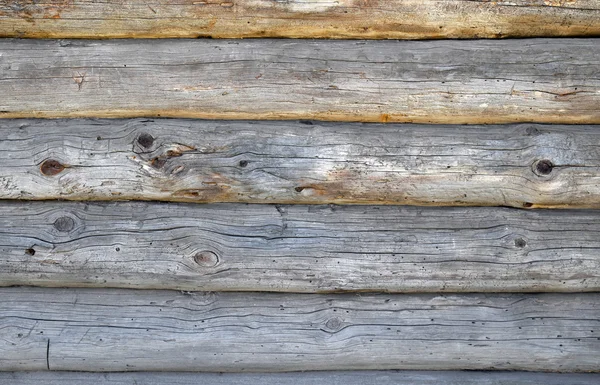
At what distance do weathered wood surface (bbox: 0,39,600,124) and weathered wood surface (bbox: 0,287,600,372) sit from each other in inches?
30.6

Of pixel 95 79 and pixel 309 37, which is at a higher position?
pixel 309 37

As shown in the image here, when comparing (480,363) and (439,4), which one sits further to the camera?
(480,363)

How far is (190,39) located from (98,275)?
1.02m

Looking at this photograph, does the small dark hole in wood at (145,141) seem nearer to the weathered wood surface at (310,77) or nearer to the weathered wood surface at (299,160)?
the weathered wood surface at (299,160)

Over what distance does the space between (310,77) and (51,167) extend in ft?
3.53

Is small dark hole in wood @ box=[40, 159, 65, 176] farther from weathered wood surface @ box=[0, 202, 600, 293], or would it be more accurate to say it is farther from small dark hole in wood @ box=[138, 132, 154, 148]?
small dark hole in wood @ box=[138, 132, 154, 148]

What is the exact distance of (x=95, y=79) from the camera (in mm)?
1984

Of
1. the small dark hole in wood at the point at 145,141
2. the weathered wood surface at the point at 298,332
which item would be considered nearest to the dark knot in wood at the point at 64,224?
the weathered wood surface at the point at 298,332

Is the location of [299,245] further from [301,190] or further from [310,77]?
[310,77]

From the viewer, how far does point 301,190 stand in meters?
2.01

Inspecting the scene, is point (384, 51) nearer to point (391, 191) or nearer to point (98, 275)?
point (391, 191)

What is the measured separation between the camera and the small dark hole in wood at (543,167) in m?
1.96

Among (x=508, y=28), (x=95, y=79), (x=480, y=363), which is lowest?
(x=480, y=363)

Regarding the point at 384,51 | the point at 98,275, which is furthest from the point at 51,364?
the point at 384,51
